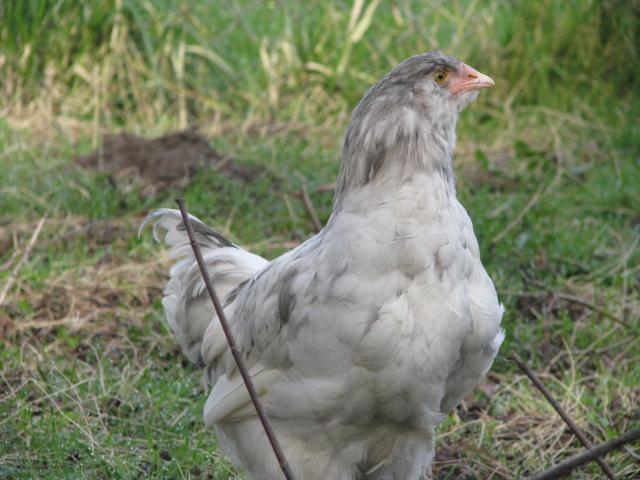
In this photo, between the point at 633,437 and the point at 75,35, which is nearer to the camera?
the point at 633,437

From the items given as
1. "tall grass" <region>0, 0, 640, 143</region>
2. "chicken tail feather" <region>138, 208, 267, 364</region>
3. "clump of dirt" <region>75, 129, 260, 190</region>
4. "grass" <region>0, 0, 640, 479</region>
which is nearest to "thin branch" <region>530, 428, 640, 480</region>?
"grass" <region>0, 0, 640, 479</region>

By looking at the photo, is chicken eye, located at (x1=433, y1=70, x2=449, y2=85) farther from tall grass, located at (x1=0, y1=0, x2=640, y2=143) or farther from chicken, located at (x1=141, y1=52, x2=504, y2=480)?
tall grass, located at (x1=0, y1=0, x2=640, y2=143)

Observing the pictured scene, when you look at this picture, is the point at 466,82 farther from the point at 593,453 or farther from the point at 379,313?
the point at 593,453

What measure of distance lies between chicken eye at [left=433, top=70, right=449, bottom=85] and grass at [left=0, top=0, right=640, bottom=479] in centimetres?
124

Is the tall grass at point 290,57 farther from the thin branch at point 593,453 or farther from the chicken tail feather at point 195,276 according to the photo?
the thin branch at point 593,453

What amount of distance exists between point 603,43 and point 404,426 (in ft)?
16.7

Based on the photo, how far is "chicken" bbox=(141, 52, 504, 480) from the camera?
2.43 m

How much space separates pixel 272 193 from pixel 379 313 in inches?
120

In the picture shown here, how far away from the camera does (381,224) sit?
251 centimetres

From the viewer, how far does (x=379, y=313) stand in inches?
95.0

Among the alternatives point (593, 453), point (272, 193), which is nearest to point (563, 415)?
point (593, 453)

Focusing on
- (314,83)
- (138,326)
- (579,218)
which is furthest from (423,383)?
(314,83)

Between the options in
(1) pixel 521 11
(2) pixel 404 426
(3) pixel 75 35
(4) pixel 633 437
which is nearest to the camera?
(4) pixel 633 437

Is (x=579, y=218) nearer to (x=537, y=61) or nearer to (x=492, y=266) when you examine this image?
(x=492, y=266)
